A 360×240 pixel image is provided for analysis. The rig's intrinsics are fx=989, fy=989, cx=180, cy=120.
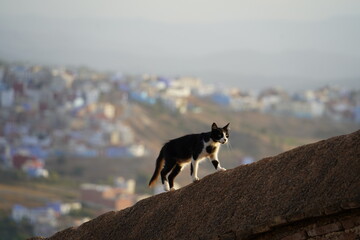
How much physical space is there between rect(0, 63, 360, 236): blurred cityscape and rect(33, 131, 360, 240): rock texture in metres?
53.3

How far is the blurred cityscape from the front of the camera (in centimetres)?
7312

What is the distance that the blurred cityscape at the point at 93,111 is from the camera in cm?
7312

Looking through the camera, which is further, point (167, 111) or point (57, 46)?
point (57, 46)

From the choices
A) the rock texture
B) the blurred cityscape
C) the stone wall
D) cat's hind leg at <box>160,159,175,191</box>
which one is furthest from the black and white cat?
the blurred cityscape

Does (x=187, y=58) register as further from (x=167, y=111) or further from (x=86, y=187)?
(x=86, y=187)

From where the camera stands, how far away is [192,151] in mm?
7691

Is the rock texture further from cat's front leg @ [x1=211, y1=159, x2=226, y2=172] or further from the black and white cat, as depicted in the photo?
the black and white cat

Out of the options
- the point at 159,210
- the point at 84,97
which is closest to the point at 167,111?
the point at 84,97

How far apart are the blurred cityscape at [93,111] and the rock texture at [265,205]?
5326 centimetres

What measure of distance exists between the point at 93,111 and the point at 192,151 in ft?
302

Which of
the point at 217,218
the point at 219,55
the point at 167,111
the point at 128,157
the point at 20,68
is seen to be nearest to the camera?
the point at 217,218

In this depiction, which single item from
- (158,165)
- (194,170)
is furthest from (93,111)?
(194,170)

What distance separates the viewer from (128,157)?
8231cm

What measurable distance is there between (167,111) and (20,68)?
82.9ft
